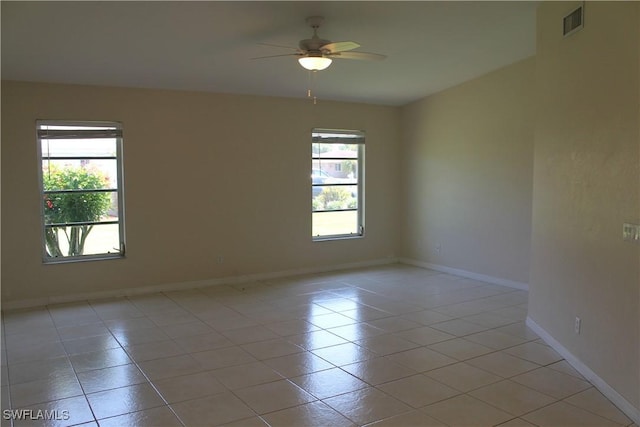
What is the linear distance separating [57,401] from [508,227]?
4984mm

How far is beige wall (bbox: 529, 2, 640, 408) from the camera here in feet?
9.72

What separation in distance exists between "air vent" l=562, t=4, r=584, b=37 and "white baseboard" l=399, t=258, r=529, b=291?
314 cm

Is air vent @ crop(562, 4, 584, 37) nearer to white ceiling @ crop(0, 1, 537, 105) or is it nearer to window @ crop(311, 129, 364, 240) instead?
white ceiling @ crop(0, 1, 537, 105)

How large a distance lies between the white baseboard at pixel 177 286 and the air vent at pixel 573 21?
4.44 metres

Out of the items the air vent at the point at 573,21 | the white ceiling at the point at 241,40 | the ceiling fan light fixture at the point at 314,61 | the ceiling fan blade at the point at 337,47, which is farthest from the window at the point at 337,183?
the air vent at the point at 573,21

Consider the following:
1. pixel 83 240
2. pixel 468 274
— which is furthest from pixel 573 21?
pixel 83 240

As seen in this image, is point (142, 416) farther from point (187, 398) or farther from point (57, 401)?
point (57, 401)

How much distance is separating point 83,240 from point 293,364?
130 inches

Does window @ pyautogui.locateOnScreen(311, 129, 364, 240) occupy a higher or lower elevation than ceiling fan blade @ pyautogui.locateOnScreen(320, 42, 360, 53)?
lower

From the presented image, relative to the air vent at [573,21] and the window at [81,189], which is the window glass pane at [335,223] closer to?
the window at [81,189]

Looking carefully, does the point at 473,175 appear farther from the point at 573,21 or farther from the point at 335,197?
the point at 573,21

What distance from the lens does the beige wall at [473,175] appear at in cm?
594

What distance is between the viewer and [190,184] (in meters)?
6.18

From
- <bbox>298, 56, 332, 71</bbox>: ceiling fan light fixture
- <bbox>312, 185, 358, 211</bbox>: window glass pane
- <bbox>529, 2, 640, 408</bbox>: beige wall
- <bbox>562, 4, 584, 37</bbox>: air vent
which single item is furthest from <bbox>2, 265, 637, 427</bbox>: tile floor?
<bbox>562, 4, 584, 37</bbox>: air vent
